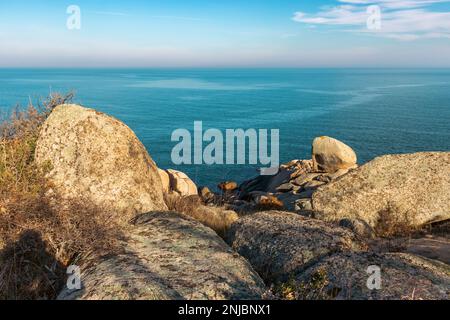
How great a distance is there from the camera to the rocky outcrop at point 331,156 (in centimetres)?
3191

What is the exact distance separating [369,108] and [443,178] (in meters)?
98.5

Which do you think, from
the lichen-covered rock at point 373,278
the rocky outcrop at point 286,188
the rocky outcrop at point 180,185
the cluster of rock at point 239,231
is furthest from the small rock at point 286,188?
the lichen-covered rock at point 373,278

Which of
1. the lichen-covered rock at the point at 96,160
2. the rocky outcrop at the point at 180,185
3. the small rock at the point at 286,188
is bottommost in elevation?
the small rock at the point at 286,188

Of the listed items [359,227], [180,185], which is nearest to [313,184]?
[180,185]

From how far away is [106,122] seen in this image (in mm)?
11055

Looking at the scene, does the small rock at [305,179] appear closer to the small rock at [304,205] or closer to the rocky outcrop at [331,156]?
the rocky outcrop at [331,156]

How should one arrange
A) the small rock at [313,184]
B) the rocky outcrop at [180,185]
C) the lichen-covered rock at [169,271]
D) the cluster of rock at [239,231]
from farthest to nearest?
the small rock at [313,184] < the rocky outcrop at [180,185] < the cluster of rock at [239,231] < the lichen-covered rock at [169,271]

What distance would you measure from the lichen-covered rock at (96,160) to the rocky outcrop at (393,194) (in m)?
6.35

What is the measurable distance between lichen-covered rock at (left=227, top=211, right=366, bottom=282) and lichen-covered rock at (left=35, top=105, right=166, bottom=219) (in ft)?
9.56

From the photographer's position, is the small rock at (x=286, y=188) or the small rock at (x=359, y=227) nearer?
the small rock at (x=359, y=227)

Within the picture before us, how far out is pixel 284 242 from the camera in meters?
8.18
